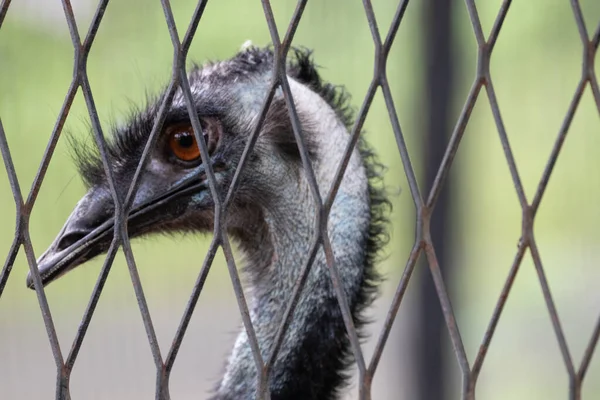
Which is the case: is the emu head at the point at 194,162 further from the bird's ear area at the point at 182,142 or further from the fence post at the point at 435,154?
the fence post at the point at 435,154

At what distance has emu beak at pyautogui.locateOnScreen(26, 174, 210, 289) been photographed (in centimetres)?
129

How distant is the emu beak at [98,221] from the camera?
4.22 feet

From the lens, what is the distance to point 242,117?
4.89 ft

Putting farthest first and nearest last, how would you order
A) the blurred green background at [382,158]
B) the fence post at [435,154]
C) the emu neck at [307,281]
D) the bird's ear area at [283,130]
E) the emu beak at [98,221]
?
the blurred green background at [382,158]
the fence post at [435,154]
the bird's ear area at [283,130]
the emu neck at [307,281]
the emu beak at [98,221]

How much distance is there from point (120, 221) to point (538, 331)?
260cm

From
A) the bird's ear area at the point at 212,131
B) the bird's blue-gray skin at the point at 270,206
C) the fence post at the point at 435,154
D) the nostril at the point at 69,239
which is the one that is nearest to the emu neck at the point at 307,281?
the bird's blue-gray skin at the point at 270,206

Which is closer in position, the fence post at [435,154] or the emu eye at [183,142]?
the emu eye at [183,142]

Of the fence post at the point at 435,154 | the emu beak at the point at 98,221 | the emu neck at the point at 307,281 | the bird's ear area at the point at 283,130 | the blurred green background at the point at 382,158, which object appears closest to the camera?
the emu beak at the point at 98,221

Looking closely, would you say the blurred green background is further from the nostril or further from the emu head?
the nostril

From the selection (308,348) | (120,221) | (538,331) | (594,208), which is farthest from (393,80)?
(120,221)

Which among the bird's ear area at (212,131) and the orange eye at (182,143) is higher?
the bird's ear area at (212,131)

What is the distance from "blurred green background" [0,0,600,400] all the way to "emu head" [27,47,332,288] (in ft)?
2.20

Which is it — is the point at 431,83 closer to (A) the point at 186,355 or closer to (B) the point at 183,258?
(B) the point at 183,258

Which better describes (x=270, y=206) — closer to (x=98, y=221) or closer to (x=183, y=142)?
(x=183, y=142)
